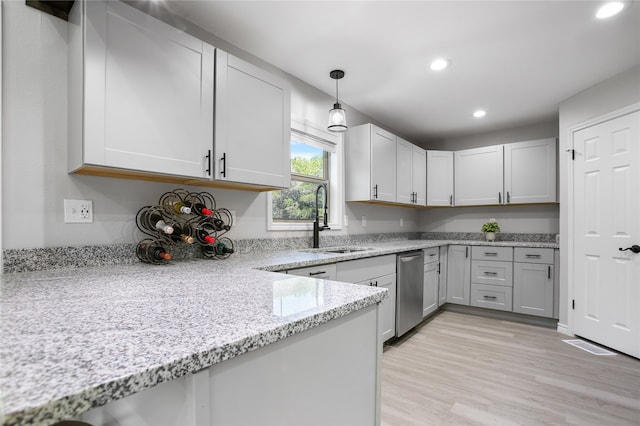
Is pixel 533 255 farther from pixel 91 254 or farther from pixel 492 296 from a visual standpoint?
pixel 91 254

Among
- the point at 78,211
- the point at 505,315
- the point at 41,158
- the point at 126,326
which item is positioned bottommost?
the point at 505,315

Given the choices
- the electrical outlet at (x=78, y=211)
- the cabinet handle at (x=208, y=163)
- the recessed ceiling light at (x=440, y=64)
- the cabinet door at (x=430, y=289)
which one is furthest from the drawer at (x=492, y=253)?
the electrical outlet at (x=78, y=211)

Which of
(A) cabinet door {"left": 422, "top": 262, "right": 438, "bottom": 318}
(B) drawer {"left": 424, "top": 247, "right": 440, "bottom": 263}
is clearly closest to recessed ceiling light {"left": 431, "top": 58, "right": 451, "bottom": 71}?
(B) drawer {"left": 424, "top": 247, "right": 440, "bottom": 263}

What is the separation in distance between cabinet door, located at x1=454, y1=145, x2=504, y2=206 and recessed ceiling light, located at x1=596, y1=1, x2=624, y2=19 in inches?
90.4

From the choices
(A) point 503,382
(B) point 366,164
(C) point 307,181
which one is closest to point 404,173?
(B) point 366,164

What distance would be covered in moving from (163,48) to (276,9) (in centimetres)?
76

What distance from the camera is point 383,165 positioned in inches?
142

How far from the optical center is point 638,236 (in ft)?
8.73

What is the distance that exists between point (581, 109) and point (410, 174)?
179 cm

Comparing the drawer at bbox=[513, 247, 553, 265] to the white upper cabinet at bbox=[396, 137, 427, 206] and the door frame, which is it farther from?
the white upper cabinet at bbox=[396, 137, 427, 206]

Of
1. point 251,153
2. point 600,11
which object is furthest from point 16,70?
point 600,11

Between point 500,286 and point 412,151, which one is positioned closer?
point 500,286

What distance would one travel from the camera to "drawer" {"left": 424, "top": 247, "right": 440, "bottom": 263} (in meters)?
3.65

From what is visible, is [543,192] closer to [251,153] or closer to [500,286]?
[500,286]
